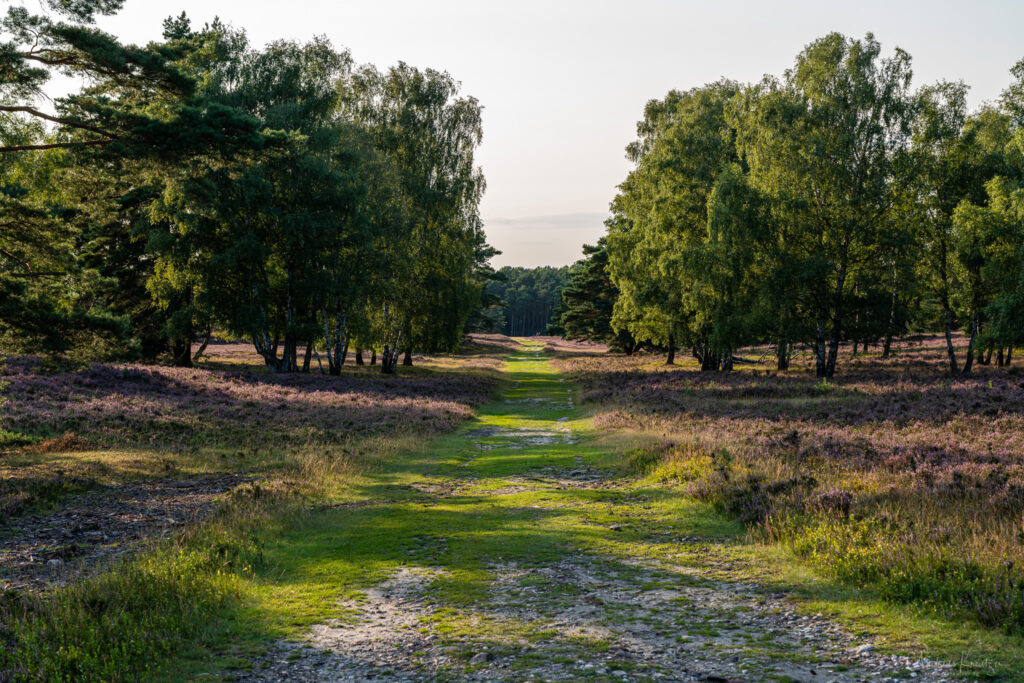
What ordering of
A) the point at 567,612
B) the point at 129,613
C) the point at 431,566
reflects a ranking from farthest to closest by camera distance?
1. the point at 431,566
2. the point at 567,612
3. the point at 129,613

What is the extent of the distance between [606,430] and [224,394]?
698 inches

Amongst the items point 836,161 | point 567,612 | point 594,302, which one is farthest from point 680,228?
point 567,612

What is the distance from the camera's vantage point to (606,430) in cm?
2377

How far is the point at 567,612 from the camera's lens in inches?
292

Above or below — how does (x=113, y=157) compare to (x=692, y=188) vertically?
below

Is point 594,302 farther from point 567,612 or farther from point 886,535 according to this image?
point 567,612

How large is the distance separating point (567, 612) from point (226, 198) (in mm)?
36513

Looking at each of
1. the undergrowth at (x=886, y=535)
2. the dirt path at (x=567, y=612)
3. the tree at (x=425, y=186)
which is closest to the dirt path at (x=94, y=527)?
the dirt path at (x=567, y=612)

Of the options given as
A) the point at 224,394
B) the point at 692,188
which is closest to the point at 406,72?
the point at 692,188

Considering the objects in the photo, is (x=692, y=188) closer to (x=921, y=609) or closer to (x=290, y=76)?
(x=290, y=76)

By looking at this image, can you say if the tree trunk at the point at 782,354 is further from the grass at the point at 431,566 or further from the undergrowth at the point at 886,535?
the undergrowth at the point at 886,535

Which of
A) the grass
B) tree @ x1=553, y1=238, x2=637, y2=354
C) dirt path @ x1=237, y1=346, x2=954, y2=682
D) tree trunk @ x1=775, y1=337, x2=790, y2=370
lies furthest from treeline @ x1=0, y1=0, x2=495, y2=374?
tree @ x1=553, y1=238, x2=637, y2=354

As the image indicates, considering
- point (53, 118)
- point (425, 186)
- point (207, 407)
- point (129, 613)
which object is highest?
point (425, 186)

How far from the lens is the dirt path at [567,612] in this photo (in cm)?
590
